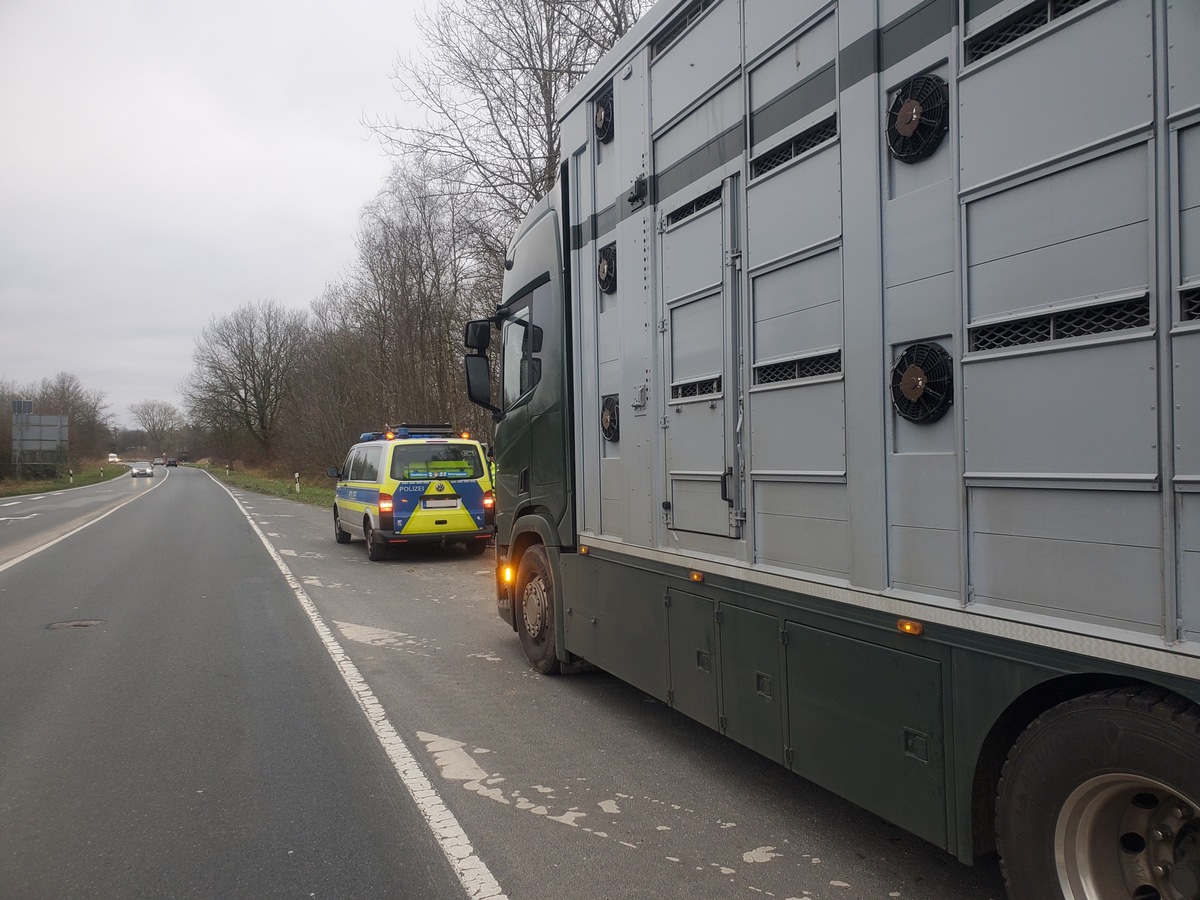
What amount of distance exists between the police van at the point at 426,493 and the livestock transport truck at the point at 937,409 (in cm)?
957

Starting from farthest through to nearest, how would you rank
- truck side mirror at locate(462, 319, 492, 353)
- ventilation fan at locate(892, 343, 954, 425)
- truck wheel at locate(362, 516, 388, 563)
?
truck wheel at locate(362, 516, 388, 563) → truck side mirror at locate(462, 319, 492, 353) → ventilation fan at locate(892, 343, 954, 425)

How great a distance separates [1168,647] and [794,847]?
2.01 meters

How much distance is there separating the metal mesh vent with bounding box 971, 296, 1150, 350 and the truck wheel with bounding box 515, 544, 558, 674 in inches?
159

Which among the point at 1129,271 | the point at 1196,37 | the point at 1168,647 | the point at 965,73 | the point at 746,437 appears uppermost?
the point at 965,73

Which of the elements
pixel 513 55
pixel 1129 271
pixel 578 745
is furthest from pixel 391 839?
pixel 513 55

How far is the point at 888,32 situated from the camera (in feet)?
9.68

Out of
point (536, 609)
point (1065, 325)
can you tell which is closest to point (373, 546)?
point (536, 609)

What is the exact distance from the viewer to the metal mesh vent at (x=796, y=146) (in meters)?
→ 3.26

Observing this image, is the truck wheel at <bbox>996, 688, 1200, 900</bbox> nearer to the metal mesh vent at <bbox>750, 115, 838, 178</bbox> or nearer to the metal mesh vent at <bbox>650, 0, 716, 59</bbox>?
the metal mesh vent at <bbox>750, 115, 838, 178</bbox>

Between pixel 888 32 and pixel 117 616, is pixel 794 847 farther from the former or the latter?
pixel 117 616

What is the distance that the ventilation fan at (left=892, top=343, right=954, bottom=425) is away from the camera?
2.71m

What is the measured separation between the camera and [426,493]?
13875 millimetres

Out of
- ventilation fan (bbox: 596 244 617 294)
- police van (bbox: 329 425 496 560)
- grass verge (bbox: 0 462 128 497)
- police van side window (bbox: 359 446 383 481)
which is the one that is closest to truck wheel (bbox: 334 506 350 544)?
police van side window (bbox: 359 446 383 481)

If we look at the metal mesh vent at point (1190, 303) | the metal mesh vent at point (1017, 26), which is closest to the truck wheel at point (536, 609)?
the metal mesh vent at point (1017, 26)
